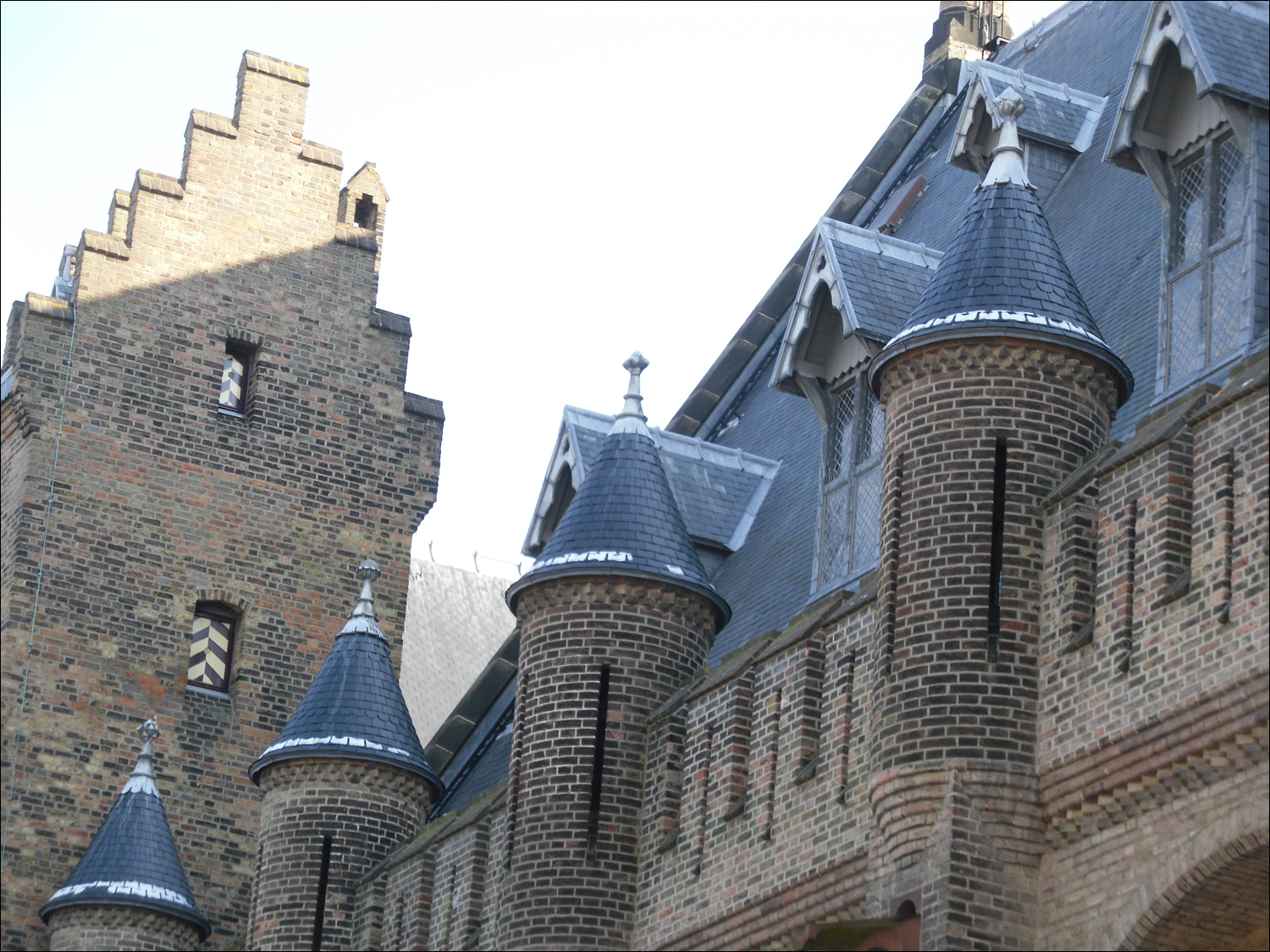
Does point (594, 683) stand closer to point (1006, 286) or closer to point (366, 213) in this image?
point (1006, 286)

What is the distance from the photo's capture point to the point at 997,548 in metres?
17.5

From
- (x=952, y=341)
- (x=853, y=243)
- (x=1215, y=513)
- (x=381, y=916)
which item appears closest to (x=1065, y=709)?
(x=1215, y=513)

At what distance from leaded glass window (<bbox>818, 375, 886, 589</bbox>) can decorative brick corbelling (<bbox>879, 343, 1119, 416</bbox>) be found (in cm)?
365

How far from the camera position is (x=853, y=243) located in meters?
23.4

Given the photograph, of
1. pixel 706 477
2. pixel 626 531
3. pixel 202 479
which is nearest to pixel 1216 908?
pixel 626 531

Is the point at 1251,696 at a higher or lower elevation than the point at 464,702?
lower

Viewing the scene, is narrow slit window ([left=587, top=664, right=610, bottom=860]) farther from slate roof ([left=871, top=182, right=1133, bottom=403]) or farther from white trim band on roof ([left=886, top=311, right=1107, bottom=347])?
white trim band on roof ([left=886, top=311, right=1107, bottom=347])

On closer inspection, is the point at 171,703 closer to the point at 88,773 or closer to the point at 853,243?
the point at 88,773

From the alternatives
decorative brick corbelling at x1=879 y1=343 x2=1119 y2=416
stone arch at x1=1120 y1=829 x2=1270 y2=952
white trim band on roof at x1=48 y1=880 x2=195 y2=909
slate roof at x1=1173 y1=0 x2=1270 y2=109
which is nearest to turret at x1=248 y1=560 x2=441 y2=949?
white trim band on roof at x1=48 y1=880 x2=195 y2=909

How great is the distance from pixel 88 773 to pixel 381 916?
19.1ft

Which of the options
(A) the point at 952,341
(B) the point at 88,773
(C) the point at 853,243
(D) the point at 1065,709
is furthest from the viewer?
(B) the point at 88,773

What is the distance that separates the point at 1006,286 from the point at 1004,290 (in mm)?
60

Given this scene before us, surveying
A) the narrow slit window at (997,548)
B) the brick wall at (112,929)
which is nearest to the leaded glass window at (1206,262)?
the narrow slit window at (997,548)

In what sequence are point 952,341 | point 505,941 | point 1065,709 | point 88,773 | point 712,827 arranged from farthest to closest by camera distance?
point 88,773, point 505,941, point 712,827, point 952,341, point 1065,709
